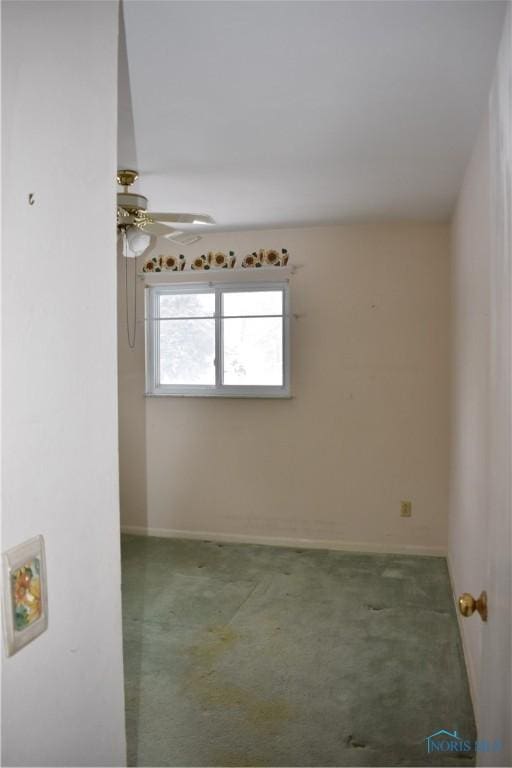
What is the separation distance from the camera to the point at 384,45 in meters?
1.83

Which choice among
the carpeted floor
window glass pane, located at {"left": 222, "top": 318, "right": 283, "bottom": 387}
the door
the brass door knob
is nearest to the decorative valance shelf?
window glass pane, located at {"left": 222, "top": 318, "right": 283, "bottom": 387}

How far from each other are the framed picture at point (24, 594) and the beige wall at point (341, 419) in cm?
371

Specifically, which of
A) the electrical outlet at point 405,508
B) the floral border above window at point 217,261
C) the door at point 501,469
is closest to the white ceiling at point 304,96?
the door at point 501,469

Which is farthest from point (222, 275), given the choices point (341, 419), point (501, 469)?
point (501, 469)

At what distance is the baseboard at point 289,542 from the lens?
14.3ft

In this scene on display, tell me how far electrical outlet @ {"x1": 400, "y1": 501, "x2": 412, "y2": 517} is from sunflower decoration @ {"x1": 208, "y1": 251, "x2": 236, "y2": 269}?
7.20 feet

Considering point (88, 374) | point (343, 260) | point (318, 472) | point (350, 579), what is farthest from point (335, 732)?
point (343, 260)

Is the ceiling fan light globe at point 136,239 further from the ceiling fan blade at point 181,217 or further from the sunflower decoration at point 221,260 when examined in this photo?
the sunflower decoration at point 221,260

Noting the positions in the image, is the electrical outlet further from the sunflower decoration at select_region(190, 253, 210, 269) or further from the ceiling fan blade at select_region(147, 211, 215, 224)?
the ceiling fan blade at select_region(147, 211, 215, 224)

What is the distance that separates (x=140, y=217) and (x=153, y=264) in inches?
88.5

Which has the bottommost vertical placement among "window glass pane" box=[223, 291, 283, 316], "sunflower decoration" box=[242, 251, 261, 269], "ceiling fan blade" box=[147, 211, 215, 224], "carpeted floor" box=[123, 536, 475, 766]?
"carpeted floor" box=[123, 536, 475, 766]

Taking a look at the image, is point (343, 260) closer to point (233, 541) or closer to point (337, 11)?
point (233, 541)

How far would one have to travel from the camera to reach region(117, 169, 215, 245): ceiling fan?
2.51 m

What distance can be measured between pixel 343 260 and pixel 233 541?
2289 mm
